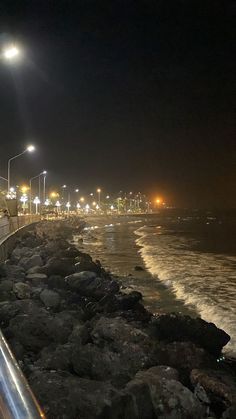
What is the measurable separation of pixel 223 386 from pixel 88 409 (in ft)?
8.55

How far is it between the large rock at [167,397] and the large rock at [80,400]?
1.10ft

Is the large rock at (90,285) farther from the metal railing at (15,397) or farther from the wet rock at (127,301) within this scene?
the metal railing at (15,397)

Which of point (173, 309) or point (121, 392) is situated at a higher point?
point (121, 392)

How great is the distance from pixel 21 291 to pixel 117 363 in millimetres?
6744

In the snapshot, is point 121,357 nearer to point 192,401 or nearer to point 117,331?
point 117,331

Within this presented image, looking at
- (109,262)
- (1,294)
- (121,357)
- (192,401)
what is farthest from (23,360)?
(109,262)

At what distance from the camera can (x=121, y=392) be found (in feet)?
19.5

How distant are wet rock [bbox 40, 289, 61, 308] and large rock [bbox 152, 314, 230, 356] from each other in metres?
4.07

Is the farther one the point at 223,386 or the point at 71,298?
the point at 71,298

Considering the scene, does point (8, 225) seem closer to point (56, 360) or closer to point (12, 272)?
point (12, 272)

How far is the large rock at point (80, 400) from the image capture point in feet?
18.1

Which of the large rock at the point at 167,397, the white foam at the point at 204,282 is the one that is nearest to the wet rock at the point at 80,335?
the large rock at the point at 167,397

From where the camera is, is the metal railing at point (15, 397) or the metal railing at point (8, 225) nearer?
the metal railing at point (15, 397)

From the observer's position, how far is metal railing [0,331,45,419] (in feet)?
7.13
